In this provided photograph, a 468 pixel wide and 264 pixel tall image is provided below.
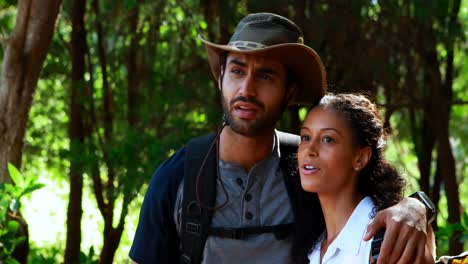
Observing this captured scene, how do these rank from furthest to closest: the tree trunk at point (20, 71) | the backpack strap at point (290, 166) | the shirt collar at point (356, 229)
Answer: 1. the tree trunk at point (20, 71)
2. the backpack strap at point (290, 166)
3. the shirt collar at point (356, 229)

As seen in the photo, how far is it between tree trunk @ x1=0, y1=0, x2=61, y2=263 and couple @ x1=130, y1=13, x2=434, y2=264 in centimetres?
170

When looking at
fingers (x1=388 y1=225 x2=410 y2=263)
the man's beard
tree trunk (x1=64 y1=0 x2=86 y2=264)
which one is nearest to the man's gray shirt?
the man's beard

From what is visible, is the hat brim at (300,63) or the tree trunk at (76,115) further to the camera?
the tree trunk at (76,115)

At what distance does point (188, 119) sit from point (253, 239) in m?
3.40

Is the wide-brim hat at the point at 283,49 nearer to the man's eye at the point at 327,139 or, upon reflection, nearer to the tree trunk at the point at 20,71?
the man's eye at the point at 327,139

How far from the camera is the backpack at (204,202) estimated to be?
3.20 meters

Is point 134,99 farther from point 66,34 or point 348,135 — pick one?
→ point 348,135

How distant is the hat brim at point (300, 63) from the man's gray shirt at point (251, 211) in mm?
268

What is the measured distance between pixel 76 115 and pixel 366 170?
4.06 metres

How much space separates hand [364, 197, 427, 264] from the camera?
2678 mm

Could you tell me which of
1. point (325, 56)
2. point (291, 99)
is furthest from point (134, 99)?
point (291, 99)

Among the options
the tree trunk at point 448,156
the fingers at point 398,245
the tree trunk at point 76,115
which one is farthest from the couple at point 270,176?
the tree trunk at point 448,156

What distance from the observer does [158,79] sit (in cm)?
712

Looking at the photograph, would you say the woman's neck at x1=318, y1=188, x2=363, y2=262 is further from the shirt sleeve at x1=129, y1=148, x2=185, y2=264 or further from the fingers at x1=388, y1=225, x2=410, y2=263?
the shirt sleeve at x1=129, y1=148, x2=185, y2=264
